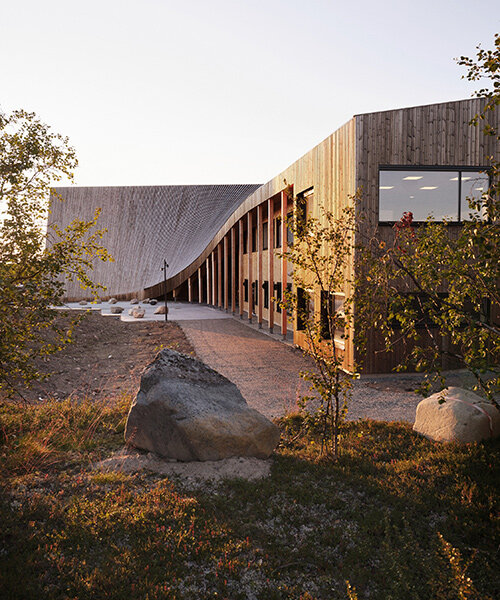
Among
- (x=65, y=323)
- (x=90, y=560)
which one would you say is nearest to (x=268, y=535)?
(x=90, y=560)

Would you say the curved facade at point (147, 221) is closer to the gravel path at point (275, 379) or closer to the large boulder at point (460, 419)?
the gravel path at point (275, 379)

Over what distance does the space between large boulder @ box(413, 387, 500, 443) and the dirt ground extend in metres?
5.47

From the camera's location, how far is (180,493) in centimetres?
545

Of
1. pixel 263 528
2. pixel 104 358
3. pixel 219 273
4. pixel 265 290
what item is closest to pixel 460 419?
pixel 263 528

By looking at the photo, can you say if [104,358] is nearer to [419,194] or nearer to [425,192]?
[419,194]

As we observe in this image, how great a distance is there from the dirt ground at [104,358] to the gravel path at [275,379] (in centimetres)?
130

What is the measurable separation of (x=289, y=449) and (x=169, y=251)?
40163mm

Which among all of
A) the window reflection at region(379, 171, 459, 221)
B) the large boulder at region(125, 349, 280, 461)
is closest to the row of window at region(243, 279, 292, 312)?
the window reflection at region(379, 171, 459, 221)

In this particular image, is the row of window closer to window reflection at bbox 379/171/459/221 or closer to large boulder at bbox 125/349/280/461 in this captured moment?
window reflection at bbox 379/171/459/221

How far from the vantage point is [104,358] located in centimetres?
1520

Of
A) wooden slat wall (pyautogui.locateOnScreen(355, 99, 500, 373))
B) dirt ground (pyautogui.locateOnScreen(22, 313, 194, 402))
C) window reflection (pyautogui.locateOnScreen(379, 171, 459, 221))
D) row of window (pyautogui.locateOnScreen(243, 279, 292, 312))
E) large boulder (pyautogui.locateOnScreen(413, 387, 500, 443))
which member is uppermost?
wooden slat wall (pyautogui.locateOnScreen(355, 99, 500, 373))

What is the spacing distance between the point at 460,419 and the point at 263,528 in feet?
11.3

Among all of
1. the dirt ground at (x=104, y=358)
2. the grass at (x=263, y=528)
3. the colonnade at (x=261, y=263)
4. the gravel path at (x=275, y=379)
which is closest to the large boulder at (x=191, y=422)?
the grass at (x=263, y=528)

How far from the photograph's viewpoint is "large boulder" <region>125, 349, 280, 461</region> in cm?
616
